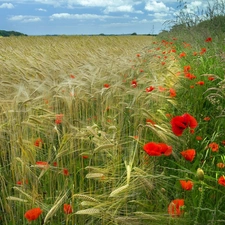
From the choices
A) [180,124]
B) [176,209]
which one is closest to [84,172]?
[180,124]

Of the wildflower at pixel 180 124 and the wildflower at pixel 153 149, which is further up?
the wildflower at pixel 180 124

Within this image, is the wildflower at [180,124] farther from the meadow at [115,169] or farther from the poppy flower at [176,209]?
the poppy flower at [176,209]

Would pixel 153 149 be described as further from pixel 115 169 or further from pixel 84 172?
pixel 84 172

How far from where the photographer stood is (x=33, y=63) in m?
4.28

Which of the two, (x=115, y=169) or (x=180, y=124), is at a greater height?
(x=180, y=124)

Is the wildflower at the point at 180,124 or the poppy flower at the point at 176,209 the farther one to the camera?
the wildflower at the point at 180,124

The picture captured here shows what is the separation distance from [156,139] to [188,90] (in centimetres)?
91

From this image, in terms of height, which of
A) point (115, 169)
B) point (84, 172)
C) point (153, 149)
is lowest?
point (84, 172)

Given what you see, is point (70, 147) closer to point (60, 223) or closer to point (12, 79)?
point (60, 223)

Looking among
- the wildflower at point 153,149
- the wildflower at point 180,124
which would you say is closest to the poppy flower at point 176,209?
the wildflower at point 153,149

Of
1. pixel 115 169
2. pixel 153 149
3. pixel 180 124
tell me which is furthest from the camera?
pixel 115 169

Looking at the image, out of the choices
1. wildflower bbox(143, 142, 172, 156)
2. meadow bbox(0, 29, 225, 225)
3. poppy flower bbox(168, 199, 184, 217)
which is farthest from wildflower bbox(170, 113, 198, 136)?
poppy flower bbox(168, 199, 184, 217)

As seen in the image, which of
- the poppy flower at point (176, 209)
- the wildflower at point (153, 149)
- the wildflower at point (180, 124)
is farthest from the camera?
the wildflower at point (180, 124)

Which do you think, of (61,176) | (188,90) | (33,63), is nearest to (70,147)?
(61,176)
